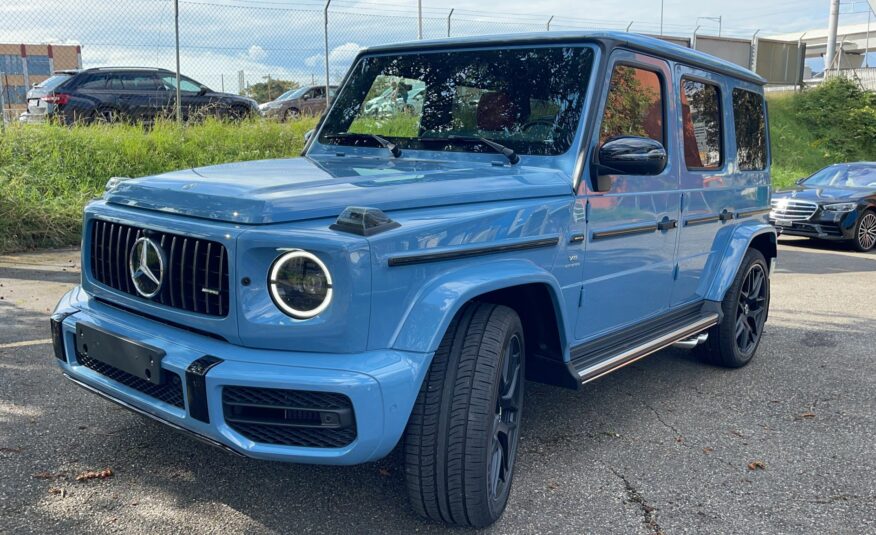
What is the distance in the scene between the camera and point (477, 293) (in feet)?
8.73

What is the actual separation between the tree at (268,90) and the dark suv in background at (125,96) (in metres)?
2.20

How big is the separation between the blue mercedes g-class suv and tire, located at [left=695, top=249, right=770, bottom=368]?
22.2 inches

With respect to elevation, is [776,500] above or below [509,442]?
below

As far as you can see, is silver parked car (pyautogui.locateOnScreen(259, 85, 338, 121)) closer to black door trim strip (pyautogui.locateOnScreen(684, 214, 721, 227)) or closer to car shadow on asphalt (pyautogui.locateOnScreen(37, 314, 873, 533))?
black door trim strip (pyautogui.locateOnScreen(684, 214, 721, 227))

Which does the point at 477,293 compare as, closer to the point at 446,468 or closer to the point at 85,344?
the point at 446,468

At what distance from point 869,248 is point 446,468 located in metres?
11.9

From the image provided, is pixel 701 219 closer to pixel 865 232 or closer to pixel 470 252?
pixel 470 252

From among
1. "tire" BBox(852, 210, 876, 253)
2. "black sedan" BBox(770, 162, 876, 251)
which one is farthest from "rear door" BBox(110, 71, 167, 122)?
"tire" BBox(852, 210, 876, 253)

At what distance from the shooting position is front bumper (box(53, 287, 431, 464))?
2.34 meters

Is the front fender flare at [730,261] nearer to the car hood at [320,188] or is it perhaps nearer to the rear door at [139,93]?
the car hood at [320,188]

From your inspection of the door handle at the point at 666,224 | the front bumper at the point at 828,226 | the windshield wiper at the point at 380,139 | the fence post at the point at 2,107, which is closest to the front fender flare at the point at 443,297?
the windshield wiper at the point at 380,139

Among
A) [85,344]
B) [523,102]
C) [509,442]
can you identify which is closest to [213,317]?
[85,344]

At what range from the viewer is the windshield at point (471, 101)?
3.54 meters

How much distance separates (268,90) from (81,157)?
23.8 feet
